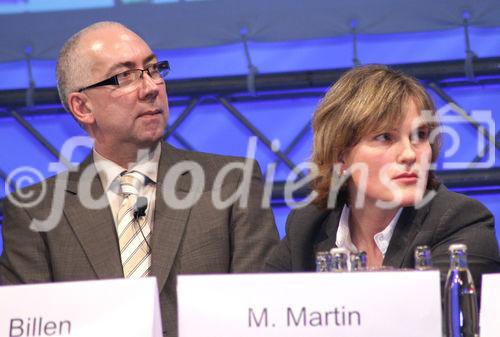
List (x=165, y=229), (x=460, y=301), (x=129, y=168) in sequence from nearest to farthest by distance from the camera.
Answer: (x=460, y=301)
(x=165, y=229)
(x=129, y=168)

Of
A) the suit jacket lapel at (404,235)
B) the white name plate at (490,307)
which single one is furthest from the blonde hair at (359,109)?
the white name plate at (490,307)

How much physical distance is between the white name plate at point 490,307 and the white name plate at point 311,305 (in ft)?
0.30

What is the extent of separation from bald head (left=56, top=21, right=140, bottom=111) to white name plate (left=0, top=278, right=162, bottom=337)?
1352 mm

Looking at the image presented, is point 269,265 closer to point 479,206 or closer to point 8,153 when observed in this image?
point 479,206

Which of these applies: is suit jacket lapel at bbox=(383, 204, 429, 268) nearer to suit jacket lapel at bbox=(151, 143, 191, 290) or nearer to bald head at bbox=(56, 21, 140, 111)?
suit jacket lapel at bbox=(151, 143, 191, 290)

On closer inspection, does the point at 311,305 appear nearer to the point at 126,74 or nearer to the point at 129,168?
the point at 129,168

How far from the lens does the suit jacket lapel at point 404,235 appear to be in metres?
2.29

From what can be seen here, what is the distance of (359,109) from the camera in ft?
7.73

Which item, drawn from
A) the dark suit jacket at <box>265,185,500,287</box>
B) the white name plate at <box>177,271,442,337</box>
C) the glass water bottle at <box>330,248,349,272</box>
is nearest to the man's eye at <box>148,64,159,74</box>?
the dark suit jacket at <box>265,185,500,287</box>

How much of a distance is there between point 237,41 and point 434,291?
290 centimetres

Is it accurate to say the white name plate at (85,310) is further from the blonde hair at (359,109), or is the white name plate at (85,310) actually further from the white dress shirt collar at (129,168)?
the white dress shirt collar at (129,168)

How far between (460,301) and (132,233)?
114 cm

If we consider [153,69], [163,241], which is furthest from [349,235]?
[153,69]

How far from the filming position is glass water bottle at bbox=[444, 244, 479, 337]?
1.77 m
